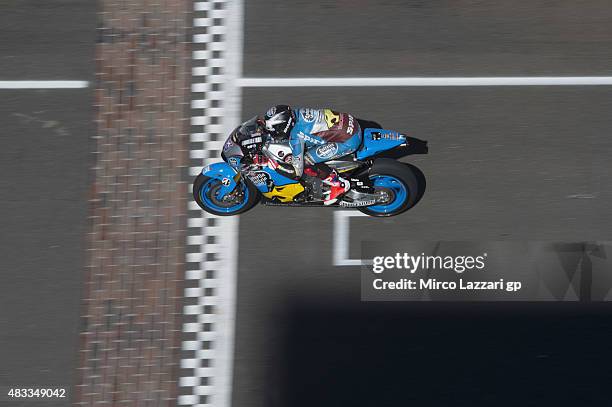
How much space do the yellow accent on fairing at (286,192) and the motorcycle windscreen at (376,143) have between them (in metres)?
1.11

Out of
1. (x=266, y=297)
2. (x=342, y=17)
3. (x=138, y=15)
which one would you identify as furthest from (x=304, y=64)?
(x=266, y=297)

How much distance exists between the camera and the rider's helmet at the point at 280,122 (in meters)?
11.7

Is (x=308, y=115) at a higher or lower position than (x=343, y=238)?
higher

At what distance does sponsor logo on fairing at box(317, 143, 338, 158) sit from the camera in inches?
474

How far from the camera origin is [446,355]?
12.2 m

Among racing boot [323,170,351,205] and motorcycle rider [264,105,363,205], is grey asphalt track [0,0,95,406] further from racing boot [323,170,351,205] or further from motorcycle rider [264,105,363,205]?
racing boot [323,170,351,205]

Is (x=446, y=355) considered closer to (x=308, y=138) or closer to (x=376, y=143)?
(x=376, y=143)

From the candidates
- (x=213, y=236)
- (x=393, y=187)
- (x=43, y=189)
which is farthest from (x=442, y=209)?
(x=43, y=189)

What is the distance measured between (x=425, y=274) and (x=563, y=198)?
2.74m

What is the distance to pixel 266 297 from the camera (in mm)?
12703

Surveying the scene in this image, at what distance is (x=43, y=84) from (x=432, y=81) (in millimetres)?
7187

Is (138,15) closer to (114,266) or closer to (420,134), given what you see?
(114,266)

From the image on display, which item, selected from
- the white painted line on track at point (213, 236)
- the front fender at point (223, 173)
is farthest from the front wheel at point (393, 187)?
the white painted line on track at point (213, 236)

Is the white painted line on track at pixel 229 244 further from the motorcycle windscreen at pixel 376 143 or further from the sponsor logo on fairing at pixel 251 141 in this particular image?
the motorcycle windscreen at pixel 376 143
